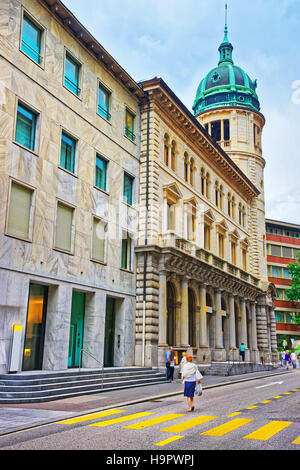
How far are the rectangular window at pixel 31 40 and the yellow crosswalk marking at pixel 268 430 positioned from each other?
1849 cm

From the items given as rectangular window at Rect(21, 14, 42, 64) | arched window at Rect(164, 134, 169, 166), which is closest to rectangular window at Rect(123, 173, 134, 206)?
arched window at Rect(164, 134, 169, 166)

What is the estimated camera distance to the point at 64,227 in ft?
74.4

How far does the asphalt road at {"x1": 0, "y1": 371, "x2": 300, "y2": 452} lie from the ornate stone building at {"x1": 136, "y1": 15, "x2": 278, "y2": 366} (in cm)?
1307

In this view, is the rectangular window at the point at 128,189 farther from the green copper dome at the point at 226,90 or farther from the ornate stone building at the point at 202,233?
the green copper dome at the point at 226,90

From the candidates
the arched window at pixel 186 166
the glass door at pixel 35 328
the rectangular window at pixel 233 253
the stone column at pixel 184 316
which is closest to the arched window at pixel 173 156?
the arched window at pixel 186 166

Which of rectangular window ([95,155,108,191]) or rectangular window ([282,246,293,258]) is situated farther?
rectangular window ([282,246,293,258])

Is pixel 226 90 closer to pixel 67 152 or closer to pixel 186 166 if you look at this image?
pixel 186 166

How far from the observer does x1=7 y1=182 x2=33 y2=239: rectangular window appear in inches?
762

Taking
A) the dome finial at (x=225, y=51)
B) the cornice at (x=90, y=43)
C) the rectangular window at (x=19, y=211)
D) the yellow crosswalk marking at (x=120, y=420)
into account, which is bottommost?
the yellow crosswalk marking at (x=120, y=420)

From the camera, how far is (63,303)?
71.2 ft

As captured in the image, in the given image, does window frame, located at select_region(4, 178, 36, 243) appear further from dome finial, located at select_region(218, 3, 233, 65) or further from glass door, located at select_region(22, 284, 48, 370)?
dome finial, located at select_region(218, 3, 233, 65)

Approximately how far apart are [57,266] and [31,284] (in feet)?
5.01

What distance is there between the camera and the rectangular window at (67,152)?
23.3 meters

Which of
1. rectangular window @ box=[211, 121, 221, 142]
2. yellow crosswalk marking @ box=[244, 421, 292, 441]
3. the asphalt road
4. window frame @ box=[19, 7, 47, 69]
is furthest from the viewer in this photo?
rectangular window @ box=[211, 121, 221, 142]
